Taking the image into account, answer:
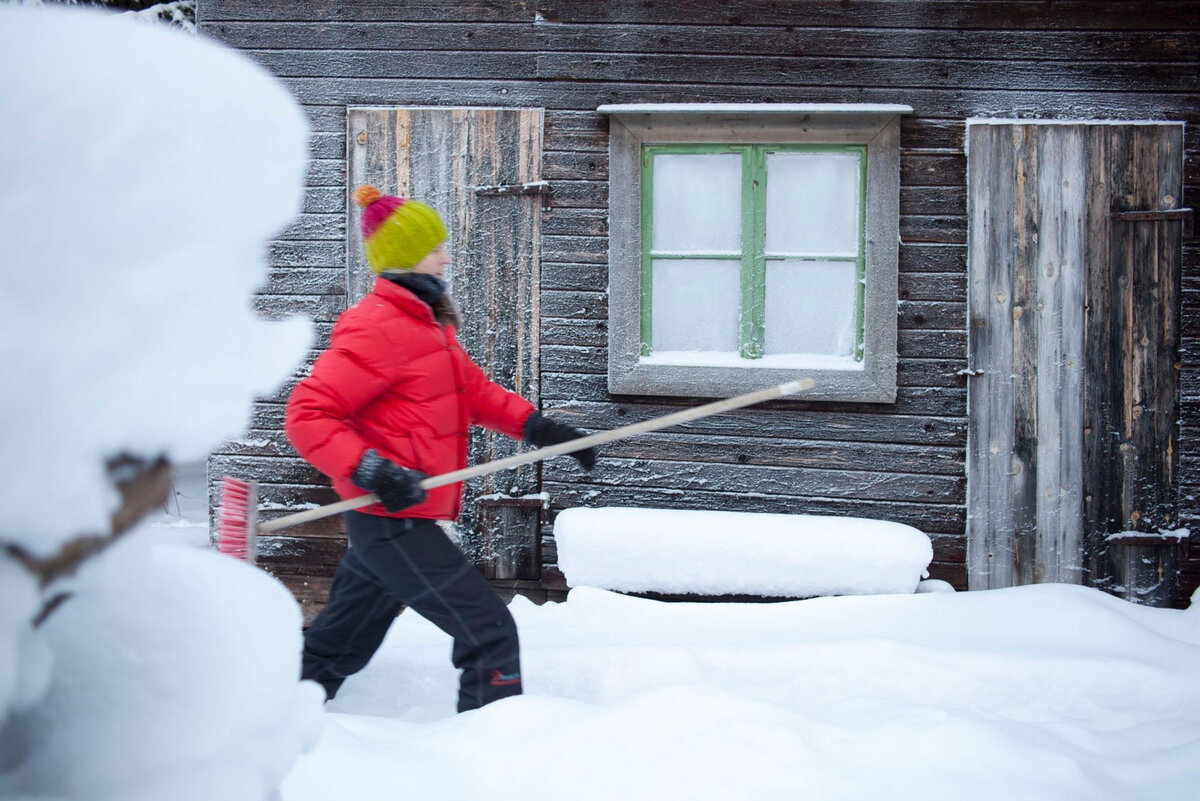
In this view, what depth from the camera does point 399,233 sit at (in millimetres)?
2461

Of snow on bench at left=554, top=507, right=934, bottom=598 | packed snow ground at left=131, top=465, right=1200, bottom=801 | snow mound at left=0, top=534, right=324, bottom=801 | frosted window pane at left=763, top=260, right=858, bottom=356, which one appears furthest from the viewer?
frosted window pane at left=763, top=260, right=858, bottom=356

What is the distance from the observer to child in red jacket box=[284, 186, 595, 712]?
2340mm

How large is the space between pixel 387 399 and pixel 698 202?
233cm

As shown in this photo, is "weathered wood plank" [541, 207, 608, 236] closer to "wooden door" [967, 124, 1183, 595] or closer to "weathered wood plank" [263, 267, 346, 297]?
"weathered wood plank" [263, 267, 346, 297]

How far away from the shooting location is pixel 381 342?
2.36 m

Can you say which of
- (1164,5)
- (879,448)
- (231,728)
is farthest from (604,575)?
(1164,5)

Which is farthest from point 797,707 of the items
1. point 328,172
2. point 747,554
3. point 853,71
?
point 328,172

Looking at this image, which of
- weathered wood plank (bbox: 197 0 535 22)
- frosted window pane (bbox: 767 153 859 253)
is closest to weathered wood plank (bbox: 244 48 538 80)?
weathered wood plank (bbox: 197 0 535 22)

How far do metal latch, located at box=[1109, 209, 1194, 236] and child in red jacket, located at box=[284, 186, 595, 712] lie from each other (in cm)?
329

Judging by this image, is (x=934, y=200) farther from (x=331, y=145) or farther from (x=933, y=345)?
(x=331, y=145)

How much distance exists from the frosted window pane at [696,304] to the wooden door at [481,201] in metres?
0.66

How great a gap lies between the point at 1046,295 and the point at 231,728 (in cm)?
402

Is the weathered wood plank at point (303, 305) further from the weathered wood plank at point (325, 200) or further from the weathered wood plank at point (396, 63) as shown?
the weathered wood plank at point (396, 63)

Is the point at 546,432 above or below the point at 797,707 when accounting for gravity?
above
